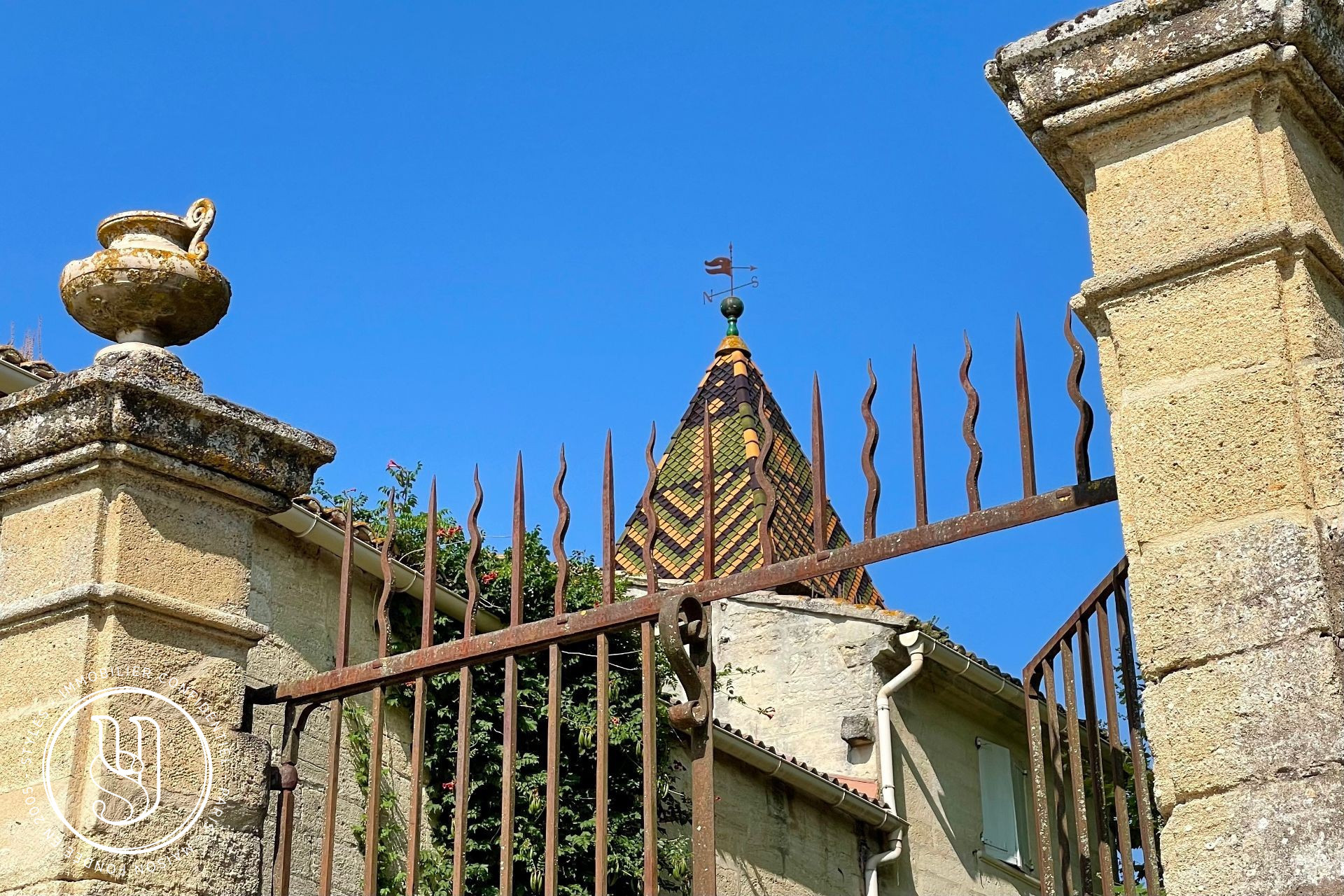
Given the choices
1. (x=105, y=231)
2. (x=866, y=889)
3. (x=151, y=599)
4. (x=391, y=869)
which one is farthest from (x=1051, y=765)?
(x=866, y=889)

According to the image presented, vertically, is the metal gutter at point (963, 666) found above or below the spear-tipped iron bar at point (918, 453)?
above

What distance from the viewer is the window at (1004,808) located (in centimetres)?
1329

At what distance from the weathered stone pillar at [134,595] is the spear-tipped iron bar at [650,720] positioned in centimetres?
97

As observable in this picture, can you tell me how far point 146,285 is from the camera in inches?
156

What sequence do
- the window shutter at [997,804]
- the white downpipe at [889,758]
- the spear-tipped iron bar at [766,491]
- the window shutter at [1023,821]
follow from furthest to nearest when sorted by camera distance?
the window shutter at [1023,821] → the window shutter at [997,804] → the white downpipe at [889,758] → the spear-tipped iron bar at [766,491]

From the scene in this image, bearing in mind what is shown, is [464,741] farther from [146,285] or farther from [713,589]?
[146,285]

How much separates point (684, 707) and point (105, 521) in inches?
53.5

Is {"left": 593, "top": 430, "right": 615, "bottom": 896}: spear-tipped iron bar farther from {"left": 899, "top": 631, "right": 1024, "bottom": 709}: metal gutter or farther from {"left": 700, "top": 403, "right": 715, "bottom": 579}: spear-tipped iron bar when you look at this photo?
{"left": 899, "top": 631, "right": 1024, "bottom": 709}: metal gutter

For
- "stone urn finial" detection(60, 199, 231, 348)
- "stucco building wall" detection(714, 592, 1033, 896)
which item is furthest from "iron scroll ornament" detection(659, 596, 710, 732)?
"stucco building wall" detection(714, 592, 1033, 896)

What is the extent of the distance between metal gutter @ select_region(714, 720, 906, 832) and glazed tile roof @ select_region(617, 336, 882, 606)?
1.97 m

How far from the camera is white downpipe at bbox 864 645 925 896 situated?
11523 mm

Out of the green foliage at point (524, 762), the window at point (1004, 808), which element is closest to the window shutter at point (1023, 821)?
the window at point (1004, 808)

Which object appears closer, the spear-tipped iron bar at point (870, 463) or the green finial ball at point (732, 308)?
the spear-tipped iron bar at point (870, 463)

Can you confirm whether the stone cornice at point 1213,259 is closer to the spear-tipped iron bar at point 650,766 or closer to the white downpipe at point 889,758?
the spear-tipped iron bar at point 650,766
